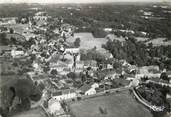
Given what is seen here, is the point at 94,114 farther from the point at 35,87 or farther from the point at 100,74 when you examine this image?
the point at 100,74

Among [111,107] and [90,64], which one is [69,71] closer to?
[90,64]

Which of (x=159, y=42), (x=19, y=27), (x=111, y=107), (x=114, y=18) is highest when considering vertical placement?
(x=114, y=18)

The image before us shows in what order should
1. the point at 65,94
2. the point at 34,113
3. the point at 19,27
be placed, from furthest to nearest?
the point at 19,27 < the point at 65,94 < the point at 34,113

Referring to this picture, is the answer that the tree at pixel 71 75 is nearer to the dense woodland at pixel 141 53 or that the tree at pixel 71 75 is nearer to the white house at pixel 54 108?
the white house at pixel 54 108

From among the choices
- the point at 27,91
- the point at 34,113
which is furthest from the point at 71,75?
the point at 34,113

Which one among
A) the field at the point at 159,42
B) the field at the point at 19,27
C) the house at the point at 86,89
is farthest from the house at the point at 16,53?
the field at the point at 159,42

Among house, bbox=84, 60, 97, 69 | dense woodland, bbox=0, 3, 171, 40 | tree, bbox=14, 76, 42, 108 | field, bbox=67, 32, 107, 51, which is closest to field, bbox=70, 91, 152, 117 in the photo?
tree, bbox=14, 76, 42, 108
